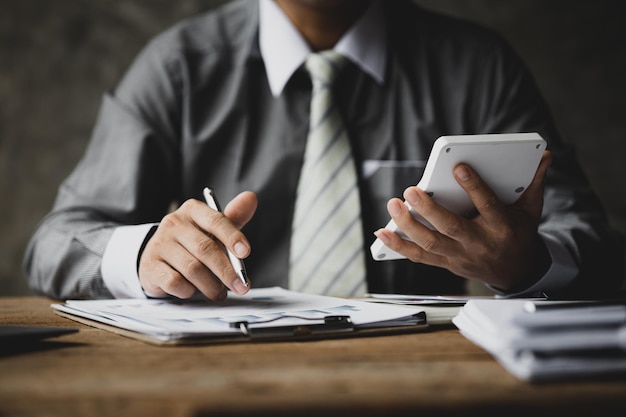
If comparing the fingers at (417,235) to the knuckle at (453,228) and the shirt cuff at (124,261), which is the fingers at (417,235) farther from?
the shirt cuff at (124,261)

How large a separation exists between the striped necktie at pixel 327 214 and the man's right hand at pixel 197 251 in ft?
1.22

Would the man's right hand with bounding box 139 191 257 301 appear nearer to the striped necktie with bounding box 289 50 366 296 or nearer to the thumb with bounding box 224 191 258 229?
the thumb with bounding box 224 191 258 229

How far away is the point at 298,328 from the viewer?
2.26 feet

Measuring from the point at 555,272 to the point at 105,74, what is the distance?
172cm

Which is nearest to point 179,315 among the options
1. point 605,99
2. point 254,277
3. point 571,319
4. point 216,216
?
point 216,216

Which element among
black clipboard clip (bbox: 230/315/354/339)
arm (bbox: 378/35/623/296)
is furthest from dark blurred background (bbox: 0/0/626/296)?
black clipboard clip (bbox: 230/315/354/339)

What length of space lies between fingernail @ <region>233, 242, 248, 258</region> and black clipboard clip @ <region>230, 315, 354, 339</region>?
0.38 feet

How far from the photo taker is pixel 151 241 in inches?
37.7

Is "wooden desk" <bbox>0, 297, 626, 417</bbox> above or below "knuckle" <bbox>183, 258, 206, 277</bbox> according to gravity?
above

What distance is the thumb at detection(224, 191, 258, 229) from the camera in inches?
36.6

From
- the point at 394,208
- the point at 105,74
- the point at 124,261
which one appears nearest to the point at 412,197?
the point at 394,208

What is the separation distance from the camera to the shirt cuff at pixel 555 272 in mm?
1042

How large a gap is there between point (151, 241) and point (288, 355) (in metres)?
0.41

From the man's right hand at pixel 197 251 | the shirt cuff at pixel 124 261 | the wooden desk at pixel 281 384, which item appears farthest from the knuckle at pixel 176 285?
the wooden desk at pixel 281 384
